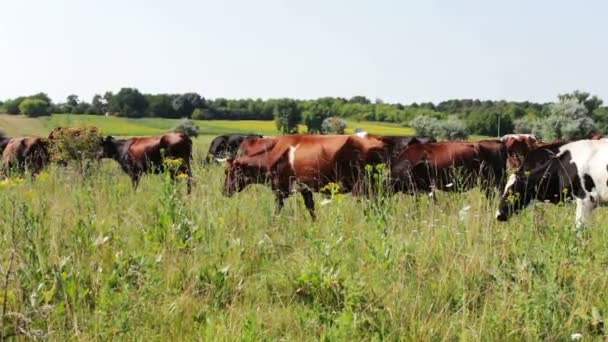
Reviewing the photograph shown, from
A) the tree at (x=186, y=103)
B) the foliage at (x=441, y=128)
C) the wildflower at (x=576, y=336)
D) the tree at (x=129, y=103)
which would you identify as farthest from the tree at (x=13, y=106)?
the wildflower at (x=576, y=336)

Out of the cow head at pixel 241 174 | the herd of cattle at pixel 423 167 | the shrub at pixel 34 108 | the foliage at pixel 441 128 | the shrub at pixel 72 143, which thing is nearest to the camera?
the herd of cattle at pixel 423 167

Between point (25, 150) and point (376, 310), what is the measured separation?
16183 mm

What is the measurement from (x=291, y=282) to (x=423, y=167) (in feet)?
21.4

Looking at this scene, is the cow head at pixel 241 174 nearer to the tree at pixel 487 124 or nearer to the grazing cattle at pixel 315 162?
the grazing cattle at pixel 315 162

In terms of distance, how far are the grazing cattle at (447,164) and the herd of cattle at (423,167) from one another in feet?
0.06

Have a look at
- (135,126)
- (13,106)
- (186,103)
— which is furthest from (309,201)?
(13,106)

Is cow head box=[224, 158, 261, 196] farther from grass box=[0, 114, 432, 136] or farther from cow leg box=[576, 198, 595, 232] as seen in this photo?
grass box=[0, 114, 432, 136]

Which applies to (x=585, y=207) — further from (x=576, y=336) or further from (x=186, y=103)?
(x=186, y=103)

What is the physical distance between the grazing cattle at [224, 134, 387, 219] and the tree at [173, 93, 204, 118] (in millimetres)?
80868

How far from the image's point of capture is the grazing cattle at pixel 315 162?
848 cm

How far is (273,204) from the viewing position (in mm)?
6668

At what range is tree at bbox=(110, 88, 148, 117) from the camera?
273 feet

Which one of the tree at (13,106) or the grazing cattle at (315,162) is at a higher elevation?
the tree at (13,106)

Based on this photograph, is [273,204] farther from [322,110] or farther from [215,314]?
[322,110]
